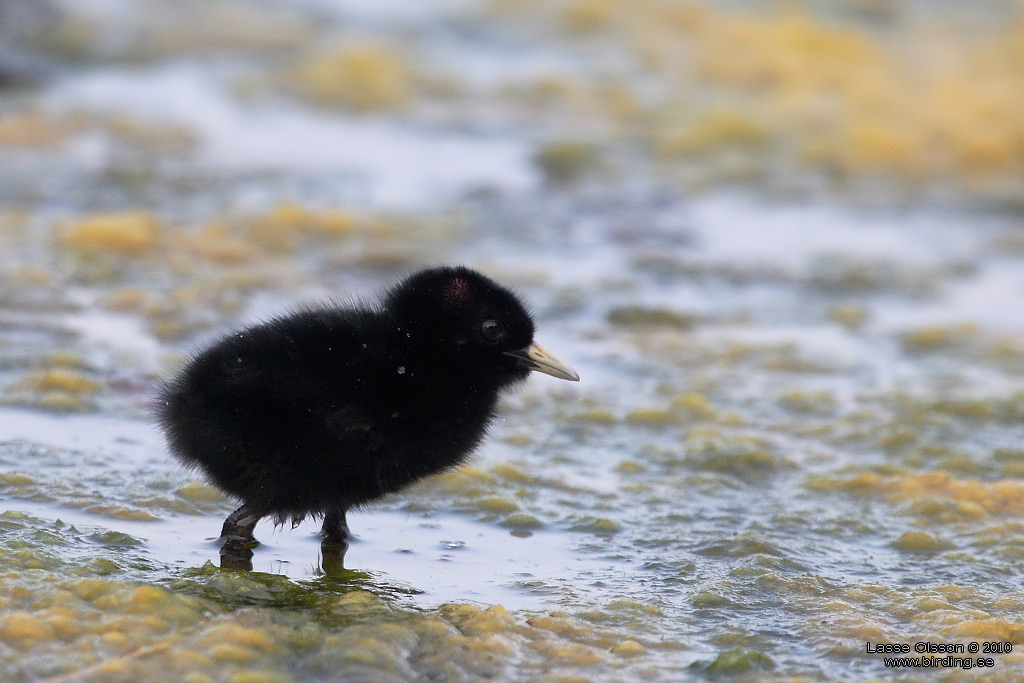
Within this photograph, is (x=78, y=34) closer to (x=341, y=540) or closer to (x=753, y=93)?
(x=753, y=93)

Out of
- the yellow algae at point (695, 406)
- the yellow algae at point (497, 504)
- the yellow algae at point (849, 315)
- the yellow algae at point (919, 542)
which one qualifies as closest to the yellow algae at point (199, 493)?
the yellow algae at point (497, 504)

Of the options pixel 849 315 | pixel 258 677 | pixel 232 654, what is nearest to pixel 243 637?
pixel 232 654

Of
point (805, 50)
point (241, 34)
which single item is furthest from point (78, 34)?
point (805, 50)

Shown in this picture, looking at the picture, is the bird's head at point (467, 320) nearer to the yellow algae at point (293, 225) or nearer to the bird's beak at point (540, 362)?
the bird's beak at point (540, 362)

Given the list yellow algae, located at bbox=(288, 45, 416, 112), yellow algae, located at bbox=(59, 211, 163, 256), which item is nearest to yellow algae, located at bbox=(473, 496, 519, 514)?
yellow algae, located at bbox=(59, 211, 163, 256)

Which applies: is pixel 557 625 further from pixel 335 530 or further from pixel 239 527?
pixel 239 527
